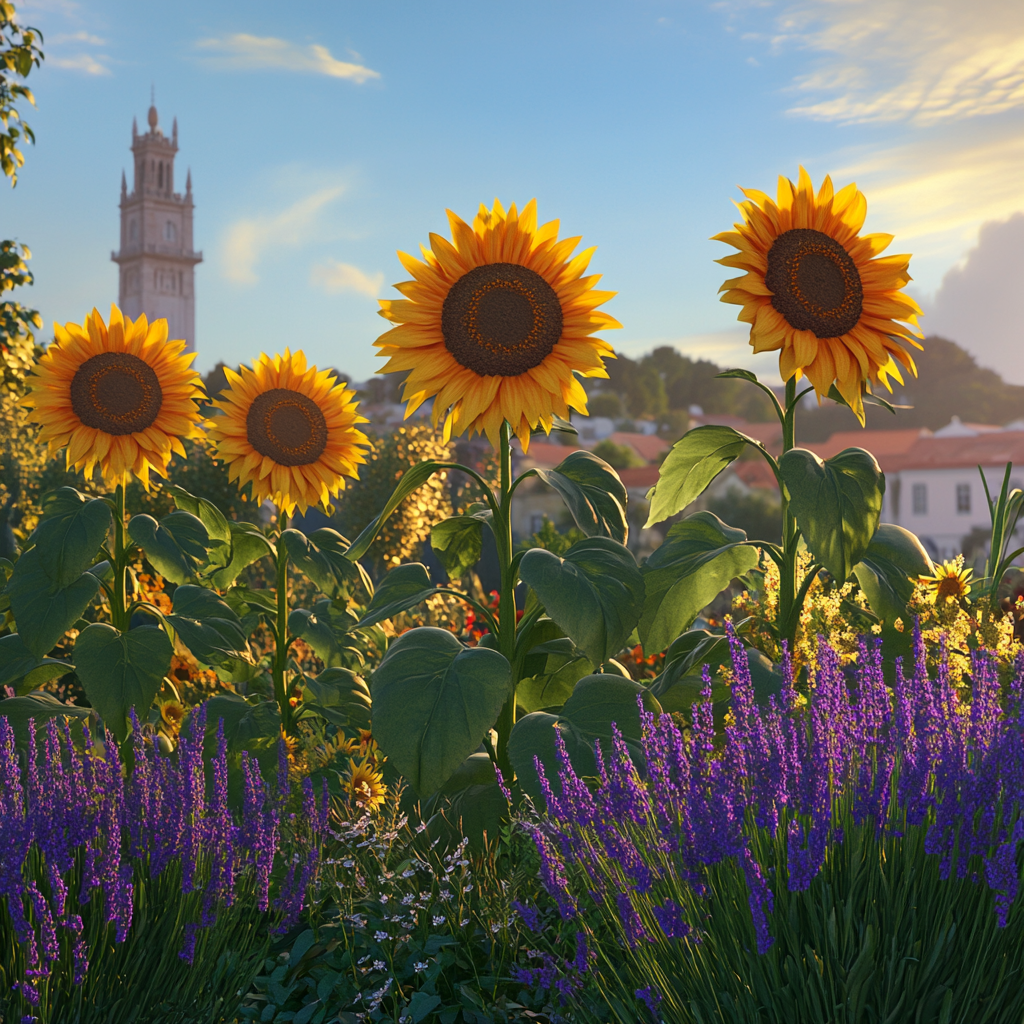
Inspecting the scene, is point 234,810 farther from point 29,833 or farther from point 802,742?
point 802,742

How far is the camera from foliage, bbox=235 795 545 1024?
2.47 meters

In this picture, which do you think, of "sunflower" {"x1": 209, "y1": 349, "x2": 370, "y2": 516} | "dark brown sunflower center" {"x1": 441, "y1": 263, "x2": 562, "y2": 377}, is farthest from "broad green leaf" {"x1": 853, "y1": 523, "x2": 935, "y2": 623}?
"sunflower" {"x1": 209, "y1": 349, "x2": 370, "y2": 516}

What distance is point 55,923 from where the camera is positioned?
6.88ft

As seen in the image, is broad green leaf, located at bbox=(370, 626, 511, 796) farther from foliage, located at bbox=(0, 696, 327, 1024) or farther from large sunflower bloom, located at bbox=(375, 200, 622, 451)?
large sunflower bloom, located at bbox=(375, 200, 622, 451)

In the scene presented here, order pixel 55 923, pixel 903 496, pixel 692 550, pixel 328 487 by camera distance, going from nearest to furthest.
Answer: pixel 55 923 → pixel 692 550 → pixel 328 487 → pixel 903 496

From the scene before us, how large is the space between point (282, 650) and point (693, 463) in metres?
1.64

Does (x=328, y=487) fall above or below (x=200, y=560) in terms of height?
above

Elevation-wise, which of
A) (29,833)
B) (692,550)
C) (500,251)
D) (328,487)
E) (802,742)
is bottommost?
(29,833)

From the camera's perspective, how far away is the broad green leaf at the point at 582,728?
241 centimetres

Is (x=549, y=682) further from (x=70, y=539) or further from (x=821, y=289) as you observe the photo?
(x=70, y=539)

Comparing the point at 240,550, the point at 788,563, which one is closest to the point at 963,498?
the point at 240,550

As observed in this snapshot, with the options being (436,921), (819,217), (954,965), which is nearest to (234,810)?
(436,921)

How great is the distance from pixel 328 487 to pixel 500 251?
4.70 feet

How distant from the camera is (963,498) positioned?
55.0 m
